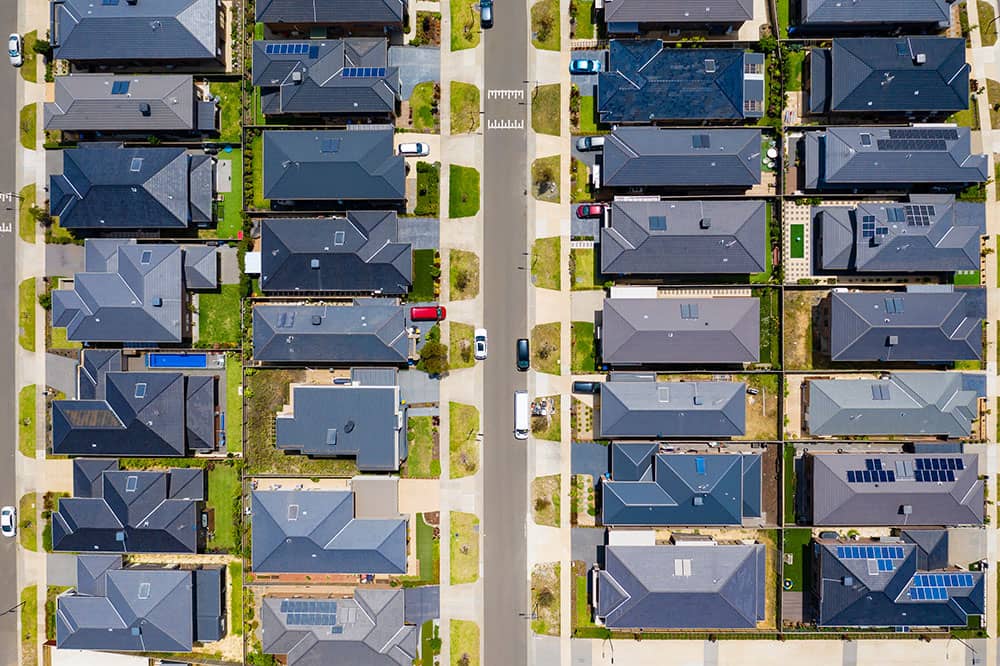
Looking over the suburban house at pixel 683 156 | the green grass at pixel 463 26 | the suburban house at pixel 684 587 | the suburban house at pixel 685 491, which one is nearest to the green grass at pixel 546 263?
the suburban house at pixel 683 156

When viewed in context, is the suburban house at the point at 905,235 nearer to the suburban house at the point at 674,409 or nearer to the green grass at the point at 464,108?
the suburban house at the point at 674,409

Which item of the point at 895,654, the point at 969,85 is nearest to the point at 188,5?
the point at 969,85

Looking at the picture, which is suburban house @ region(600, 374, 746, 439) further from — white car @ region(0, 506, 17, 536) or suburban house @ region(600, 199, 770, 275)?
white car @ region(0, 506, 17, 536)

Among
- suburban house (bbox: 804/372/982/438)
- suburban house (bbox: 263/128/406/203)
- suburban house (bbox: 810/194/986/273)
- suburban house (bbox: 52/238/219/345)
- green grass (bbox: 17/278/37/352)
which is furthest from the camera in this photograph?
green grass (bbox: 17/278/37/352)

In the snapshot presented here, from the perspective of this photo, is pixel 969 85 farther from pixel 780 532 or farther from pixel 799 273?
pixel 780 532

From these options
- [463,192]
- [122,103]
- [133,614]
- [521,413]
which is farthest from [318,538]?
[122,103]

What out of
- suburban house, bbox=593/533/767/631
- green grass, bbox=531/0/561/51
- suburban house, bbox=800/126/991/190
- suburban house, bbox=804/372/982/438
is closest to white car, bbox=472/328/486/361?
suburban house, bbox=593/533/767/631
